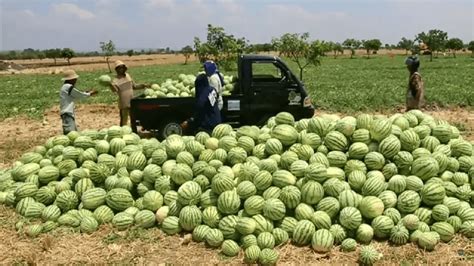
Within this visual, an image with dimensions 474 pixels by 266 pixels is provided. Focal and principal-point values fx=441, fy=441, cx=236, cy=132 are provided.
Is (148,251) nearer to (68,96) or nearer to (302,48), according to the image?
(68,96)

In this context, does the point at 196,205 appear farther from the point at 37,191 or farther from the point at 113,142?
the point at 37,191

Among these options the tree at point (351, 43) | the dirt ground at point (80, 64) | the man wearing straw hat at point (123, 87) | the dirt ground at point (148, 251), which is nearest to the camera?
the dirt ground at point (148, 251)

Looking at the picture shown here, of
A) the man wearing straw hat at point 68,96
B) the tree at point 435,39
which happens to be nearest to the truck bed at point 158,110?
the man wearing straw hat at point 68,96

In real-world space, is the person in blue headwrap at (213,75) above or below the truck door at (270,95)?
above

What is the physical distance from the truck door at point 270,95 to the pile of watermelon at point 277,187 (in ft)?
13.3

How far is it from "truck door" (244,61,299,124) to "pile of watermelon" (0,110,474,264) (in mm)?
4042

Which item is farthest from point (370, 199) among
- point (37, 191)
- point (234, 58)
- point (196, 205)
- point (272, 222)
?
point (234, 58)

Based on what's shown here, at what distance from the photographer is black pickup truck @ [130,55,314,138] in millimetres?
11438

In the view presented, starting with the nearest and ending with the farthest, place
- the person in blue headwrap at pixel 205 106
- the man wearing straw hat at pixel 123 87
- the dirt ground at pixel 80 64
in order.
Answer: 1. the person in blue headwrap at pixel 205 106
2. the man wearing straw hat at pixel 123 87
3. the dirt ground at pixel 80 64

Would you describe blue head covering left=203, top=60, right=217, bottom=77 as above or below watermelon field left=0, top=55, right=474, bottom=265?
above

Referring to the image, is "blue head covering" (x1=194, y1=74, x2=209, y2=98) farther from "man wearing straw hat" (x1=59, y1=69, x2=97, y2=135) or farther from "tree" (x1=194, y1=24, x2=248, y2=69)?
"tree" (x1=194, y1=24, x2=248, y2=69)

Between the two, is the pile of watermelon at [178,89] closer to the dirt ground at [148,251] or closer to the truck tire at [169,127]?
the truck tire at [169,127]

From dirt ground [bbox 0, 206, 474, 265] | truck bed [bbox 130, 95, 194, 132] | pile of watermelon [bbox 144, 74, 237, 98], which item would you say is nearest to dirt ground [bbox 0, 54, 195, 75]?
pile of watermelon [bbox 144, 74, 237, 98]

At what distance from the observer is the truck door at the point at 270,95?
1152 centimetres
